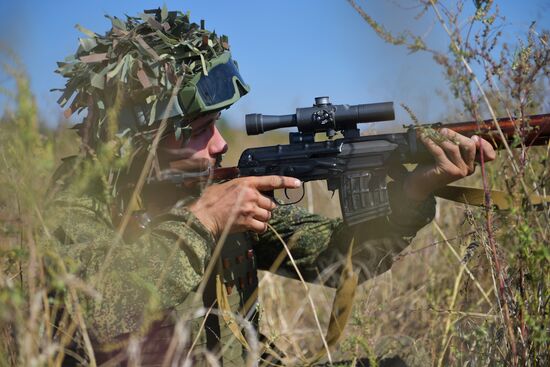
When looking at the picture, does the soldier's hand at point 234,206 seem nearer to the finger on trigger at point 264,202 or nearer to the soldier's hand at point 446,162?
the finger on trigger at point 264,202

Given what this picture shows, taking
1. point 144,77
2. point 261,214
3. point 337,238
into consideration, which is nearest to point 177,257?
point 261,214

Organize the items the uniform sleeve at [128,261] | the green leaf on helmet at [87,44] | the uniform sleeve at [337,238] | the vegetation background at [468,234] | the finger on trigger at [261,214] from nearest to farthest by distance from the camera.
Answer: the vegetation background at [468,234] → the uniform sleeve at [128,261] → the finger on trigger at [261,214] → the uniform sleeve at [337,238] → the green leaf on helmet at [87,44]

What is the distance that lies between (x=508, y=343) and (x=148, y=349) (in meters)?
1.52

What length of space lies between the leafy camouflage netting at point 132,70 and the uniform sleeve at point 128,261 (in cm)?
53

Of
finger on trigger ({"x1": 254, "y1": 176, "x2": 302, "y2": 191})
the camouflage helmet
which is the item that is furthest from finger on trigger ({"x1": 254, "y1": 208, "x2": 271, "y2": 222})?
the camouflage helmet

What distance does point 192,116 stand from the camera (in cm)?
308

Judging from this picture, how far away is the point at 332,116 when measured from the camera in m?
3.01

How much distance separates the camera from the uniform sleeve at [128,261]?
227cm

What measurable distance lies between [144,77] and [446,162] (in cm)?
150

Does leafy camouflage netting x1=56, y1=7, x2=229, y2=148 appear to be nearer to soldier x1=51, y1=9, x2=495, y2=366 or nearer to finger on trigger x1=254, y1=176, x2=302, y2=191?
soldier x1=51, y1=9, x2=495, y2=366

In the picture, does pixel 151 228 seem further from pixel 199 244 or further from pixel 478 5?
pixel 478 5

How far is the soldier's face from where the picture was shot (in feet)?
10.3

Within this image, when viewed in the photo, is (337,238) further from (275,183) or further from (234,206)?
(234,206)

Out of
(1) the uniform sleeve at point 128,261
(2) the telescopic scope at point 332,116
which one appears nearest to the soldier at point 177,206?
(1) the uniform sleeve at point 128,261
